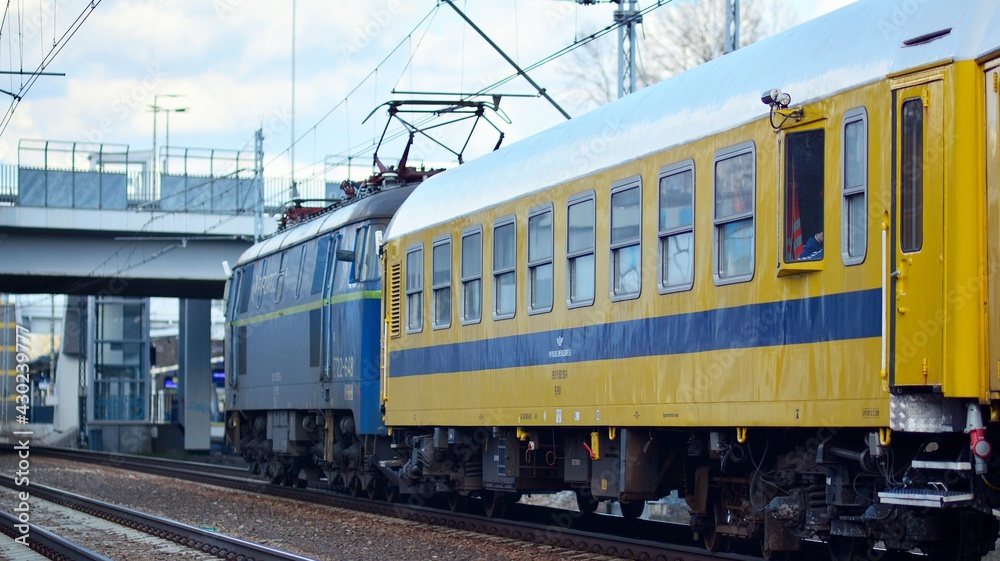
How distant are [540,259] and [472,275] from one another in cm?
175

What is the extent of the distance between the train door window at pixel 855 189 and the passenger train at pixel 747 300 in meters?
0.02

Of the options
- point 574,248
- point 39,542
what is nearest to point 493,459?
point 574,248

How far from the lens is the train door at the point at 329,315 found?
18953 millimetres

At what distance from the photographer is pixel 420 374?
Answer: 15852 millimetres

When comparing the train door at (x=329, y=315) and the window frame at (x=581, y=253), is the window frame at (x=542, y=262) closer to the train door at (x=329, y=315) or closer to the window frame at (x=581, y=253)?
the window frame at (x=581, y=253)

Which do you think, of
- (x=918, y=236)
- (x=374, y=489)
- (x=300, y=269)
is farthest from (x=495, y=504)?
(x=918, y=236)

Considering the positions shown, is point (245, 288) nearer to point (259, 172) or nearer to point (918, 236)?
point (259, 172)

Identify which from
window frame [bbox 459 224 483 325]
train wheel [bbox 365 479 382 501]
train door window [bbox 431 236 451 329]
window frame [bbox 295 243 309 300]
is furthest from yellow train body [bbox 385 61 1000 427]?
A: window frame [bbox 295 243 309 300]

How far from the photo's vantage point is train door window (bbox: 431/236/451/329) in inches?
601

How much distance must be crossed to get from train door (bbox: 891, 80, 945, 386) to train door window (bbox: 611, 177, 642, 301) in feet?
11.1

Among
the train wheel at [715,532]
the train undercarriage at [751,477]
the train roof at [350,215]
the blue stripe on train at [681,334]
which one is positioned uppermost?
the train roof at [350,215]

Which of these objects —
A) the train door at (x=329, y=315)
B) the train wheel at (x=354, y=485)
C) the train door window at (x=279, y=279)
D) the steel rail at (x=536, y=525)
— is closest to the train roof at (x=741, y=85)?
the steel rail at (x=536, y=525)

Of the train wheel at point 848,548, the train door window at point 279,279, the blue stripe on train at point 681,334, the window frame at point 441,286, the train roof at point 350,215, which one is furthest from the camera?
the train door window at point 279,279

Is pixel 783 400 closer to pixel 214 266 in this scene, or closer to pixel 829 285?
pixel 829 285
